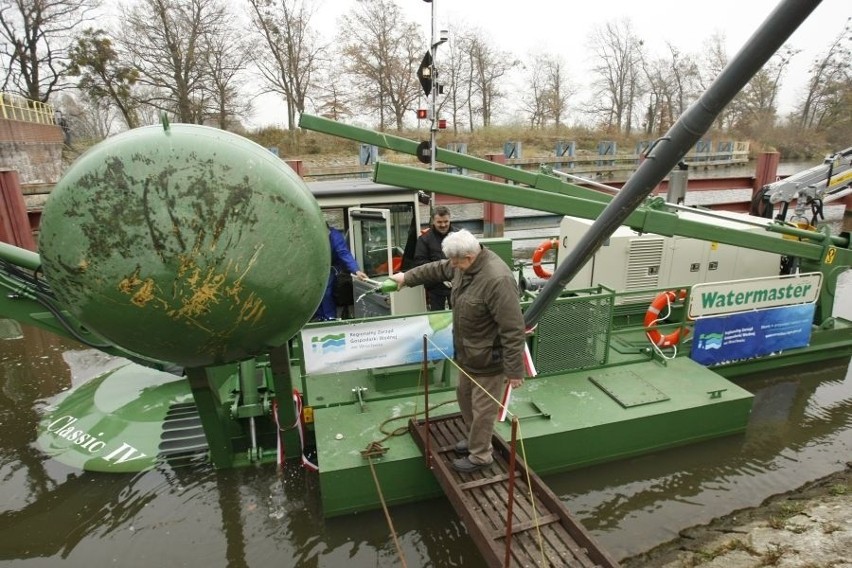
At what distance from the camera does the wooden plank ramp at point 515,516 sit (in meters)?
2.80

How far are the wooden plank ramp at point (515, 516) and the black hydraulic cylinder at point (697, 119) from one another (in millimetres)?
1495

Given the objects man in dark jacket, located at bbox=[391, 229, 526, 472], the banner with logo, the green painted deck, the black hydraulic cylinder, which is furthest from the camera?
the banner with logo

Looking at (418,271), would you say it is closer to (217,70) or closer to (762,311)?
(762,311)

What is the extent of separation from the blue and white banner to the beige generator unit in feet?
2.79

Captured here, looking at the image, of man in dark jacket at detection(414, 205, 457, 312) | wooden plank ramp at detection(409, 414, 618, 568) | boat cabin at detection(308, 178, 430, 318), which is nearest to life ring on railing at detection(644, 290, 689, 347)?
man in dark jacket at detection(414, 205, 457, 312)

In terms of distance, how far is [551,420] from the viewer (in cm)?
446

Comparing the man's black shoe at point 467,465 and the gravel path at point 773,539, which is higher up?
the man's black shoe at point 467,465

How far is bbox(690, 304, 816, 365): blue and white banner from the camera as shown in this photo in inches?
223

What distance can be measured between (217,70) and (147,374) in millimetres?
26928

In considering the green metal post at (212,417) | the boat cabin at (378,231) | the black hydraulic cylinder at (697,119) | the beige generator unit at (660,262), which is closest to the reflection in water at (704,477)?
the beige generator unit at (660,262)

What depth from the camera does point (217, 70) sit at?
2784 centimetres

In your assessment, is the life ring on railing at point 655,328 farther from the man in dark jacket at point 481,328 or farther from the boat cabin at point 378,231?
the man in dark jacket at point 481,328

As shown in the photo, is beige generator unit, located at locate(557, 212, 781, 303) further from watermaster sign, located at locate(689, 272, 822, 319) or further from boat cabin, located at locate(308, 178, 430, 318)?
boat cabin, located at locate(308, 178, 430, 318)

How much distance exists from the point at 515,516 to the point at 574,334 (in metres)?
2.45
